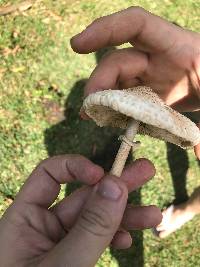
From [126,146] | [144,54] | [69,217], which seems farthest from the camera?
[144,54]

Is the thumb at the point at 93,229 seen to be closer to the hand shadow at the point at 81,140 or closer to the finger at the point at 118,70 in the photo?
the finger at the point at 118,70

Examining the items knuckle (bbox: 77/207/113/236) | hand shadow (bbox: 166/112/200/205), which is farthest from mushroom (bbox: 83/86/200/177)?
hand shadow (bbox: 166/112/200/205)

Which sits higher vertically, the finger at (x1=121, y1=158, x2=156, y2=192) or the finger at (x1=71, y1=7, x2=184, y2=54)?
the finger at (x1=71, y1=7, x2=184, y2=54)

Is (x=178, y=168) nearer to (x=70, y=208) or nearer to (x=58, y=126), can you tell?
(x=58, y=126)

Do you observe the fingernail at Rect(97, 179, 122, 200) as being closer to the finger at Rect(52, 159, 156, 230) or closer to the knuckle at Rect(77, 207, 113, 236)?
the knuckle at Rect(77, 207, 113, 236)

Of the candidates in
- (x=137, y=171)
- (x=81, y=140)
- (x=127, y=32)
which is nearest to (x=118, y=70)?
(x=127, y=32)
